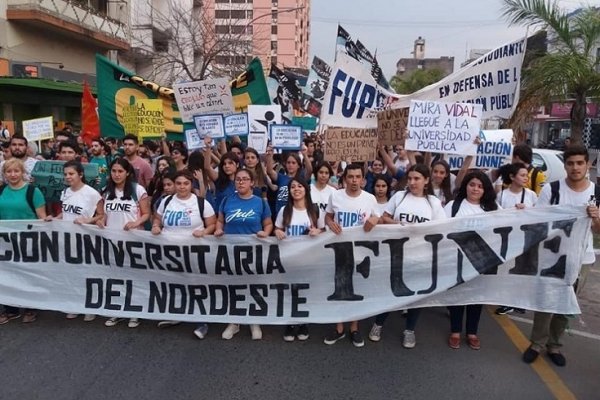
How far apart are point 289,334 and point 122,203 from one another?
200 centimetres

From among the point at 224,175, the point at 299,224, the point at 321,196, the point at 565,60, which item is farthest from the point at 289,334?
the point at 565,60

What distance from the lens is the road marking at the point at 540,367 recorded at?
372 cm

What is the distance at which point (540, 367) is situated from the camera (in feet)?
13.5

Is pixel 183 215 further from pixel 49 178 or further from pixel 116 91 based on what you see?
pixel 116 91

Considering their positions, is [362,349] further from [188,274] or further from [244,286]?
[188,274]

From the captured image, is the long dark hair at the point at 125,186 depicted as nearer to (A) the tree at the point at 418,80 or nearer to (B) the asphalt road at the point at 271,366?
(B) the asphalt road at the point at 271,366

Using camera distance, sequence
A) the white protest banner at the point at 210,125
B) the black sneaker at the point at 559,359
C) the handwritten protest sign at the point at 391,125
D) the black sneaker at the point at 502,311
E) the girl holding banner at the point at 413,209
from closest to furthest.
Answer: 1. the black sneaker at the point at 559,359
2. the girl holding banner at the point at 413,209
3. the black sneaker at the point at 502,311
4. the handwritten protest sign at the point at 391,125
5. the white protest banner at the point at 210,125

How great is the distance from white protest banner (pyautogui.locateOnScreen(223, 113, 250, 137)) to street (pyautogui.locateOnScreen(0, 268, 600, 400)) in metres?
2.97

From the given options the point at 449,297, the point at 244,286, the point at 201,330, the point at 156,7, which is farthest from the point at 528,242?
the point at 156,7

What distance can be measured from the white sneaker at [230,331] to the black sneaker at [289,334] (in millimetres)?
442

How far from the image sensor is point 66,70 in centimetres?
2077

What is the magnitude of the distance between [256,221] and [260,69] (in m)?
4.04

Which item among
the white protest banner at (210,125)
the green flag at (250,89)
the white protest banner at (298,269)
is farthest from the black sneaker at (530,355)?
the green flag at (250,89)

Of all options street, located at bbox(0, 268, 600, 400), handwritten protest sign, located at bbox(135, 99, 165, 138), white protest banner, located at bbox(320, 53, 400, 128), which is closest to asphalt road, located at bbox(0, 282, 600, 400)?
street, located at bbox(0, 268, 600, 400)
